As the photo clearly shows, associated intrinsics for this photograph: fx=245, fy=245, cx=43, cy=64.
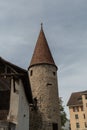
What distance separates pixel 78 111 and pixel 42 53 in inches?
1141

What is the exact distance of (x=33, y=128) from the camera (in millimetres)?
29219

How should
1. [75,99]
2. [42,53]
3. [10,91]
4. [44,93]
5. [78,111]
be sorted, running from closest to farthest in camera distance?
1. [10,91]
2. [44,93]
3. [42,53]
4. [78,111]
5. [75,99]

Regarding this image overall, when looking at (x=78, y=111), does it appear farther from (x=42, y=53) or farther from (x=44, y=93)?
(x=44, y=93)

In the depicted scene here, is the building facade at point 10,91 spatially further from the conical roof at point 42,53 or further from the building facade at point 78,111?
the building facade at point 78,111

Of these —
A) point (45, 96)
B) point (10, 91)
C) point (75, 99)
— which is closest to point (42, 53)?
point (45, 96)

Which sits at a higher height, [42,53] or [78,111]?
[42,53]

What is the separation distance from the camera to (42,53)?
110ft

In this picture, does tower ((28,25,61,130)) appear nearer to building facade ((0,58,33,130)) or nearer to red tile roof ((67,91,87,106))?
building facade ((0,58,33,130))

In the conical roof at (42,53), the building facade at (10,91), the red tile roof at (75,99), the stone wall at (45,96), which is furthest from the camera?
the red tile roof at (75,99)

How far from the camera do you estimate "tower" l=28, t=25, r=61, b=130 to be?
29156mm

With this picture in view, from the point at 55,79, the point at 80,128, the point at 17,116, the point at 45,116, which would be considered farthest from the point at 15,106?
the point at 80,128

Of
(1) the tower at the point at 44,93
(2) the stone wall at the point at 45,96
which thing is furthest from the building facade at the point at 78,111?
(2) the stone wall at the point at 45,96

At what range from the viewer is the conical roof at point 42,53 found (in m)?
32.2

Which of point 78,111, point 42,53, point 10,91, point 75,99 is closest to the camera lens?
point 10,91
